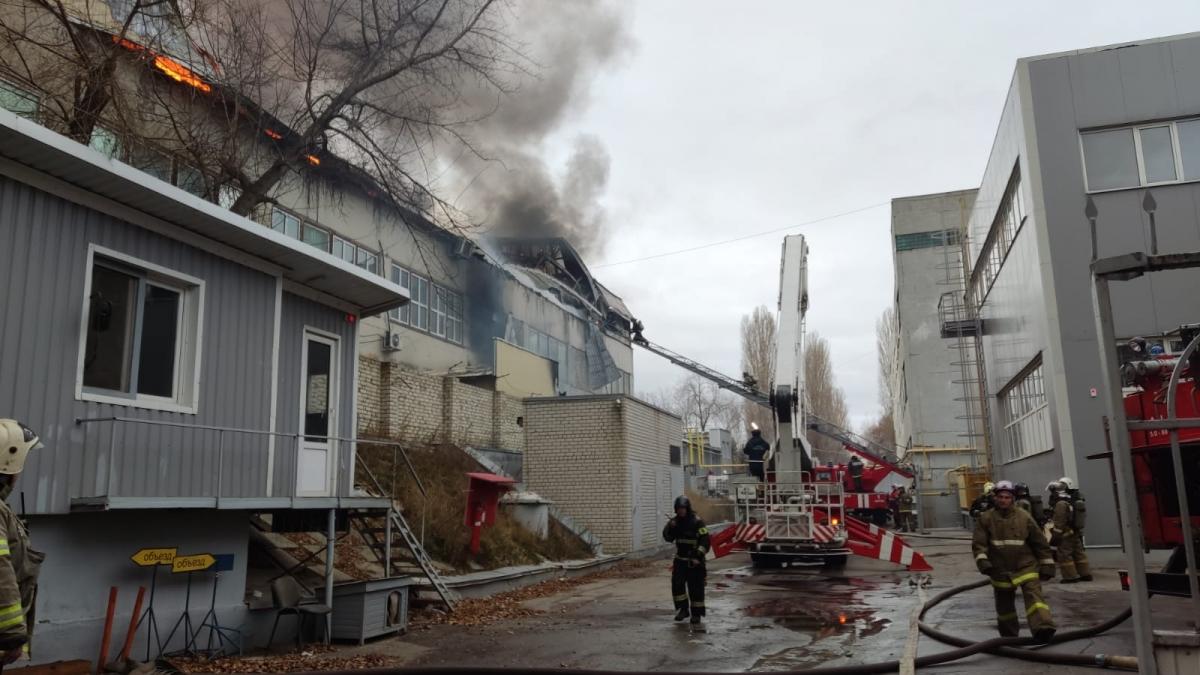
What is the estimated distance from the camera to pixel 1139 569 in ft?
13.9

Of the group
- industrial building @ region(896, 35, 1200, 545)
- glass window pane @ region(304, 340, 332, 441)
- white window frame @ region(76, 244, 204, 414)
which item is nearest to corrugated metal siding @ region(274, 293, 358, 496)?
glass window pane @ region(304, 340, 332, 441)

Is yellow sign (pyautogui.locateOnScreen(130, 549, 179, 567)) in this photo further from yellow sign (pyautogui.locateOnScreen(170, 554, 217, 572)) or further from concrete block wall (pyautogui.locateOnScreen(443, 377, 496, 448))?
concrete block wall (pyautogui.locateOnScreen(443, 377, 496, 448))

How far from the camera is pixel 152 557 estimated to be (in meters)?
7.84

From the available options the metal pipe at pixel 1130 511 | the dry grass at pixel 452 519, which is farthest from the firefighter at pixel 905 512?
the metal pipe at pixel 1130 511

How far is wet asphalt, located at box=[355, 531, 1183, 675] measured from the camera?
7.76 meters

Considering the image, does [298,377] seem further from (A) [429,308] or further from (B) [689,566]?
(A) [429,308]

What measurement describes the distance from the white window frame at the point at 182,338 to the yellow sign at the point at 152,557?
1.30 metres

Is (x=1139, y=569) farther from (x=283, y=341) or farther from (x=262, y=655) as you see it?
(x=283, y=341)

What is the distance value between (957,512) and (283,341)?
29.6 m

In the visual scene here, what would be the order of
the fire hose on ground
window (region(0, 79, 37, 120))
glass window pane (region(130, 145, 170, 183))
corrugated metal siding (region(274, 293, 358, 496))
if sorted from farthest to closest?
glass window pane (region(130, 145, 170, 183)) < window (region(0, 79, 37, 120)) < corrugated metal siding (region(274, 293, 358, 496)) < the fire hose on ground

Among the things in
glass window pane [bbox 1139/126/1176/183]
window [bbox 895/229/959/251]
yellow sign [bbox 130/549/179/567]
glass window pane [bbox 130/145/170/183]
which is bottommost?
yellow sign [bbox 130/549/179/567]

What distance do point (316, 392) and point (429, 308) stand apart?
12180mm

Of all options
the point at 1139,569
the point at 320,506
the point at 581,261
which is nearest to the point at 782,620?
the point at 320,506

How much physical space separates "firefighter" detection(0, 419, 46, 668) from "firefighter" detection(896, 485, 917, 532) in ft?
96.1
